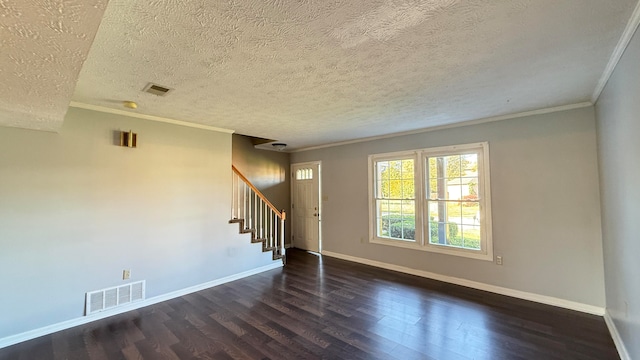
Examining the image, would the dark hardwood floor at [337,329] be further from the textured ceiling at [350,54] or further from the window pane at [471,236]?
the textured ceiling at [350,54]

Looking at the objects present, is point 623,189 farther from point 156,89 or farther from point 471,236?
point 156,89

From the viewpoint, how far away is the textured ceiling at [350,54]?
4.87 feet

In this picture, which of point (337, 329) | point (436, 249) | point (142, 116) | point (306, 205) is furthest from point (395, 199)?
point (142, 116)

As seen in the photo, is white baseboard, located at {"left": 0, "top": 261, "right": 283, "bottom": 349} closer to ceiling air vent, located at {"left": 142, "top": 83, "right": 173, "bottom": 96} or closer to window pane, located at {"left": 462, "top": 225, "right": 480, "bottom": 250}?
ceiling air vent, located at {"left": 142, "top": 83, "right": 173, "bottom": 96}

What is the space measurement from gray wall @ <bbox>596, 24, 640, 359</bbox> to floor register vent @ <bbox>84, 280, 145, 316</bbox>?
4.73 metres

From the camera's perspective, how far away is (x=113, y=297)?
3.20 metres

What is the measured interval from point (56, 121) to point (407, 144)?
14.8ft

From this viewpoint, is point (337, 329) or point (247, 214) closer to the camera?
point (337, 329)

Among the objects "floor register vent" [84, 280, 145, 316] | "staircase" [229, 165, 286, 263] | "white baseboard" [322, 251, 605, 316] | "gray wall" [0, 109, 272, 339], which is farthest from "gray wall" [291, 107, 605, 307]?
"floor register vent" [84, 280, 145, 316]

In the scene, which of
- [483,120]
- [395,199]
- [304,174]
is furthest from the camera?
[304,174]

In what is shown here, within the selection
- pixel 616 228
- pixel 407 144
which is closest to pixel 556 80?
pixel 616 228

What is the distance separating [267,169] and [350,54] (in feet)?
15.0

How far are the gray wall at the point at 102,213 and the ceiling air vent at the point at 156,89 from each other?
1073 mm

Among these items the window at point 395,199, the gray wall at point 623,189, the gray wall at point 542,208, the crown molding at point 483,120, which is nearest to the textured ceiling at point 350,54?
the crown molding at point 483,120
